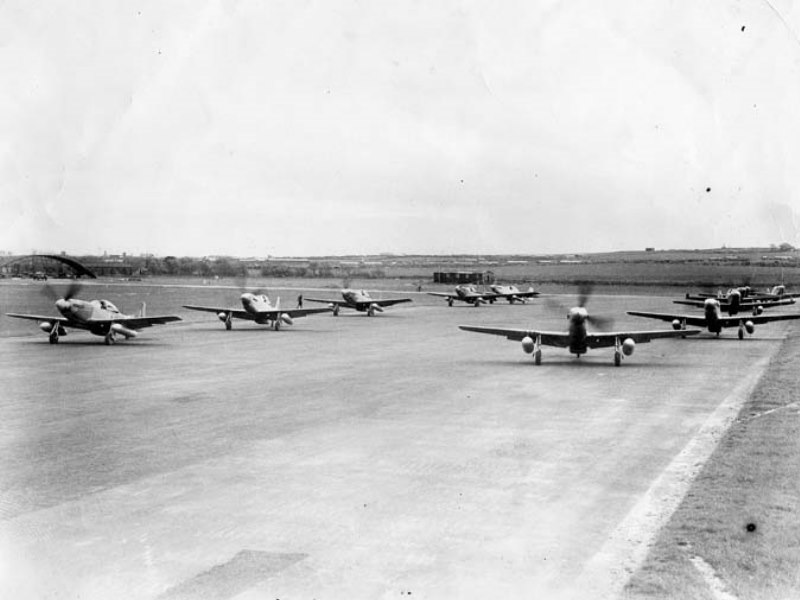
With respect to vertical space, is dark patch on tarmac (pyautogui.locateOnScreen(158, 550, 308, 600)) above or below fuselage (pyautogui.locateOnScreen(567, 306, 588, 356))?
below

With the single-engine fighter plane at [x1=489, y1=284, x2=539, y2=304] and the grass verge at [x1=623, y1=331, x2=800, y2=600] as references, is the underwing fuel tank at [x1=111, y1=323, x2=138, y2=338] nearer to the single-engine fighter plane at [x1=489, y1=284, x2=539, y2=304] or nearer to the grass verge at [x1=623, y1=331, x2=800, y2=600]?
the grass verge at [x1=623, y1=331, x2=800, y2=600]

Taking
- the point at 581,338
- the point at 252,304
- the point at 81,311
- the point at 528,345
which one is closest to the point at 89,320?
the point at 81,311

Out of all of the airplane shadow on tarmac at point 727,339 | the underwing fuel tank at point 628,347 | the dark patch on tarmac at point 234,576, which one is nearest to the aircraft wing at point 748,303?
the airplane shadow on tarmac at point 727,339

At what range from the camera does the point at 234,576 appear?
8867mm

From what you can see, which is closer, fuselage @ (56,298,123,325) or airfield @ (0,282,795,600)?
airfield @ (0,282,795,600)

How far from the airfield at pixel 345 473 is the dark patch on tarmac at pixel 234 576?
0.10 feet

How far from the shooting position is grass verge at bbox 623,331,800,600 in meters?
8.45

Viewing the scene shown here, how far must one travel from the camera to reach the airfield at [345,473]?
355 inches

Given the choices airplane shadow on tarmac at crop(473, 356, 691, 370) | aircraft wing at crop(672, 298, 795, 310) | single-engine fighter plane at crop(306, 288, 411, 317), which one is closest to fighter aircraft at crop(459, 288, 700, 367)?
airplane shadow on tarmac at crop(473, 356, 691, 370)

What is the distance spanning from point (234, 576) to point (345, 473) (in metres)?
4.90

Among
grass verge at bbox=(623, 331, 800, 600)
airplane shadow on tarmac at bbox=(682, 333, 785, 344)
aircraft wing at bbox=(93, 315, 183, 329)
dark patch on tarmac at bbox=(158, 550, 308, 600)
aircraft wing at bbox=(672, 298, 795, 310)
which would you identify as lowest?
airplane shadow on tarmac at bbox=(682, 333, 785, 344)

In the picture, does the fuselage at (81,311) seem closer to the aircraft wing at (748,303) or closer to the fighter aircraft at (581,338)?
the fighter aircraft at (581,338)

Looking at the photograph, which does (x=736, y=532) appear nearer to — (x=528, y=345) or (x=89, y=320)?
(x=528, y=345)

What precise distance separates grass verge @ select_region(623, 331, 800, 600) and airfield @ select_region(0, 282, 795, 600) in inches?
13.6
